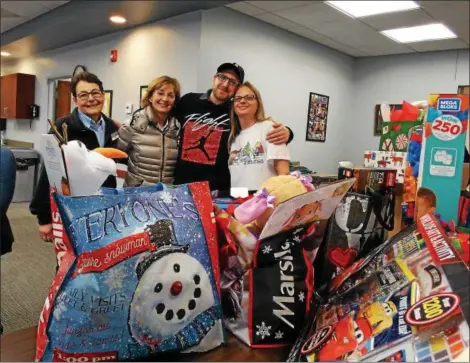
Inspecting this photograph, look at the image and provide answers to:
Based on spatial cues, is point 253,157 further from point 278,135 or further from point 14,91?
point 14,91

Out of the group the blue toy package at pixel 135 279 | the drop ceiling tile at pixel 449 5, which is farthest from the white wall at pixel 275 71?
the blue toy package at pixel 135 279

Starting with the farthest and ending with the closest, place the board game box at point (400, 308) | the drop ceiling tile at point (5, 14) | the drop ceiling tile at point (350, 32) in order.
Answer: the drop ceiling tile at point (5, 14) → the drop ceiling tile at point (350, 32) → the board game box at point (400, 308)

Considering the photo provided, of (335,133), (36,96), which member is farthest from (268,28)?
(36,96)

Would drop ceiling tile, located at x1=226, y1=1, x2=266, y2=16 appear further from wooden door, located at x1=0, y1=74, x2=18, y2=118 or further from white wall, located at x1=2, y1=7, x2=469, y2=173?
wooden door, located at x1=0, y1=74, x2=18, y2=118

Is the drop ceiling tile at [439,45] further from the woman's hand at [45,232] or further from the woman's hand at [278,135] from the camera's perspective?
the woman's hand at [45,232]

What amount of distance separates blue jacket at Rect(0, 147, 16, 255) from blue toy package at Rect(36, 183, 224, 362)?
328 millimetres

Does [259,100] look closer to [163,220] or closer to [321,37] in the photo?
[321,37]

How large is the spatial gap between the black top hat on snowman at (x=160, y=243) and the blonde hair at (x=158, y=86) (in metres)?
0.21

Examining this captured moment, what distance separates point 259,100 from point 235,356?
37 centimetres

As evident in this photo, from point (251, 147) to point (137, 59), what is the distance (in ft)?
0.82

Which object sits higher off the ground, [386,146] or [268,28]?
[268,28]

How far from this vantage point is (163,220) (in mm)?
422

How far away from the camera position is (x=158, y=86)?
0.58m

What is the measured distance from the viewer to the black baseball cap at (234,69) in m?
0.57
